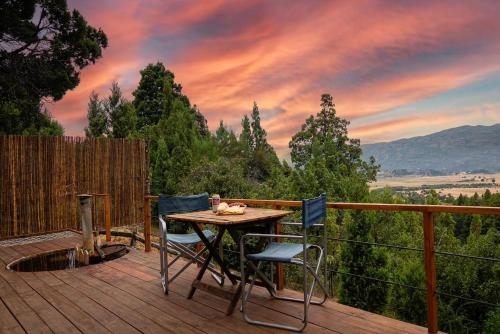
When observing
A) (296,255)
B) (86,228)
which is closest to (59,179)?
(86,228)

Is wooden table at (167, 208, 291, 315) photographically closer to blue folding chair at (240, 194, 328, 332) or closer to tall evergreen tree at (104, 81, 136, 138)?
blue folding chair at (240, 194, 328, 332)

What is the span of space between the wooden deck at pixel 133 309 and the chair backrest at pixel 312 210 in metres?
0.73

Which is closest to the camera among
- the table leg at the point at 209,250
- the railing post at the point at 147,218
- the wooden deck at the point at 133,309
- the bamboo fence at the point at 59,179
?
the wooden deck at the point at 133,309

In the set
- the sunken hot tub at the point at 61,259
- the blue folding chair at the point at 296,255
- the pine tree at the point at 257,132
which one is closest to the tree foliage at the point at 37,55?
the sunken hot tub at the point at 61,259

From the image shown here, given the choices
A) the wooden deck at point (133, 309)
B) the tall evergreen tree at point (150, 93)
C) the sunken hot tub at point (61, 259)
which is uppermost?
the tall evergreen tree at point (150, 93)

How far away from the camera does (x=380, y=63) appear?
12.1 m

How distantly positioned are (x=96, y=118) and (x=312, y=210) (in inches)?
704

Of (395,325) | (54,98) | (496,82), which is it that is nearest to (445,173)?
(496,82)

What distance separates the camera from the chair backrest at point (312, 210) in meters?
2.37

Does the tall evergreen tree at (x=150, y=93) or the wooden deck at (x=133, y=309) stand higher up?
the tall evergreen tree at (x=150, y=93)

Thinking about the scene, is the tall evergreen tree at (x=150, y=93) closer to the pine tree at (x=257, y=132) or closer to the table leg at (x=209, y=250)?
the pine tree at (x=257, y=132)

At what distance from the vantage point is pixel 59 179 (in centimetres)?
721

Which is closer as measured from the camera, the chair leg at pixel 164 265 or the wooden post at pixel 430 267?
the wooden post at pixel 430 267

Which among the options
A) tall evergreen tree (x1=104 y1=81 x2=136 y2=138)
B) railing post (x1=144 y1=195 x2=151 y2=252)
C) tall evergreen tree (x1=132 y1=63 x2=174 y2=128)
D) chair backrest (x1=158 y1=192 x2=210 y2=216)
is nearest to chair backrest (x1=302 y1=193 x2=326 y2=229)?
chair backrest (x1=158 y1=192 x2=210 y2=216)
